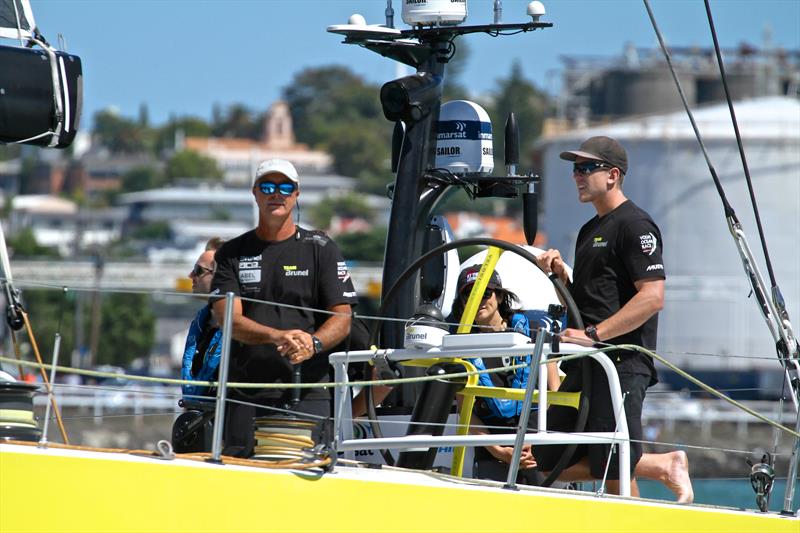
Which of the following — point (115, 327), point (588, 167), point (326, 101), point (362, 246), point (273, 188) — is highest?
point (326, 101)

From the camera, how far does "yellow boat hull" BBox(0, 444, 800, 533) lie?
4398 millimetres

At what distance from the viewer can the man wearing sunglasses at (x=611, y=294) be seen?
213 inches

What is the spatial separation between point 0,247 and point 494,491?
8.30ft

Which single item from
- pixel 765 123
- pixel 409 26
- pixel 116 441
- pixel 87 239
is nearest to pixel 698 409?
pixel 765 123

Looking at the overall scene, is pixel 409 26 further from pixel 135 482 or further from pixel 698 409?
pixel 698 409

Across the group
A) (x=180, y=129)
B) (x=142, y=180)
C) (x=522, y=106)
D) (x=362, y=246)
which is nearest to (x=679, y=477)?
(x=362, y=246)

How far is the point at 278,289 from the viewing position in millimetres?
5660

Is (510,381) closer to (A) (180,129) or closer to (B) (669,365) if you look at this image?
(B) (669,365)

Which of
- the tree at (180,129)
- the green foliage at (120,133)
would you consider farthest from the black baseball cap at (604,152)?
the tree at (180,129)

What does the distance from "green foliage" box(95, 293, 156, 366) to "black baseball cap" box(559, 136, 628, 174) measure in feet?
138

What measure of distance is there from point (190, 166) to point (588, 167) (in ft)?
501

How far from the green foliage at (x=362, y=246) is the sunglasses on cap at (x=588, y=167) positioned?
3165 inches

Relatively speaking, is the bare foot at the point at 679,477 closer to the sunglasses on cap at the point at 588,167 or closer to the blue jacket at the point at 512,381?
the blue jacket at the point at 512,381

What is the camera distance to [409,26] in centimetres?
687
